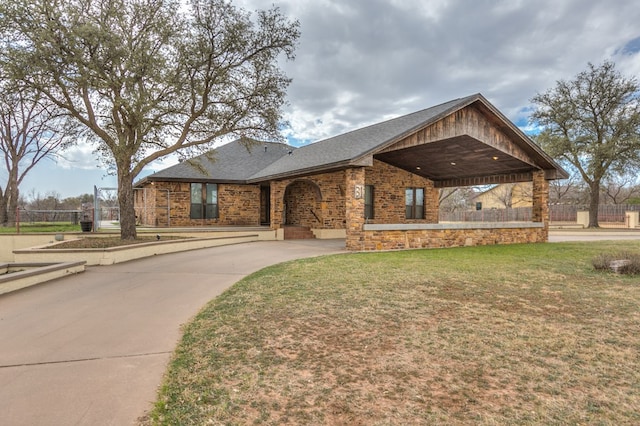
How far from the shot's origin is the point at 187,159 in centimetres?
1315

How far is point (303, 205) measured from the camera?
18.1 m

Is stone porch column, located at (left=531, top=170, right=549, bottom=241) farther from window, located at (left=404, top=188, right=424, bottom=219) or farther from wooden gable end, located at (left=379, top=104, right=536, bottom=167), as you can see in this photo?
window, located at (left=404, top=188, right=424, bottom=219)

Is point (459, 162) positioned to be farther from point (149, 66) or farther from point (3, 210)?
point (3, 210)

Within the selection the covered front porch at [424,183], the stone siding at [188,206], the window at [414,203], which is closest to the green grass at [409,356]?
the covered front porch at [424,183]

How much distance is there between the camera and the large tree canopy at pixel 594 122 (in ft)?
76.8

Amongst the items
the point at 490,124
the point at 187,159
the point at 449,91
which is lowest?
the point at 187,159

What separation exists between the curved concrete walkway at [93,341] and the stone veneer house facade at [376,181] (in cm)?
661

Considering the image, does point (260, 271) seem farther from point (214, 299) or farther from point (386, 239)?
point (386, 239)

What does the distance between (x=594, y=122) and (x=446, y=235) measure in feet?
69.0

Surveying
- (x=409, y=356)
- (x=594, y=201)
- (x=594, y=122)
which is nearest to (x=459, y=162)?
(x=409, y=356)

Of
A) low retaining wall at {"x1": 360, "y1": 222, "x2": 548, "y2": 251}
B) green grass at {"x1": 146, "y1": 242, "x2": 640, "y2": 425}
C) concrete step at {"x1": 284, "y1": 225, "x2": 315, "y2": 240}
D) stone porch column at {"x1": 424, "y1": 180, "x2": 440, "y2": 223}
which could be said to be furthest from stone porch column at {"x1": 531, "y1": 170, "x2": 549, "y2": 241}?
concrete step at {"x1": 284, "y1": 225, "x2": 315, "y2": 240}

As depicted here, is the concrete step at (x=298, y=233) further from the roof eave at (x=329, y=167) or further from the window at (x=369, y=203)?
the window at (x=369, y=203)

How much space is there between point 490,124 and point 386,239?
243 inches

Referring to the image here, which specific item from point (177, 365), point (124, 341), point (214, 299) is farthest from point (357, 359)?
point (214, 299)
